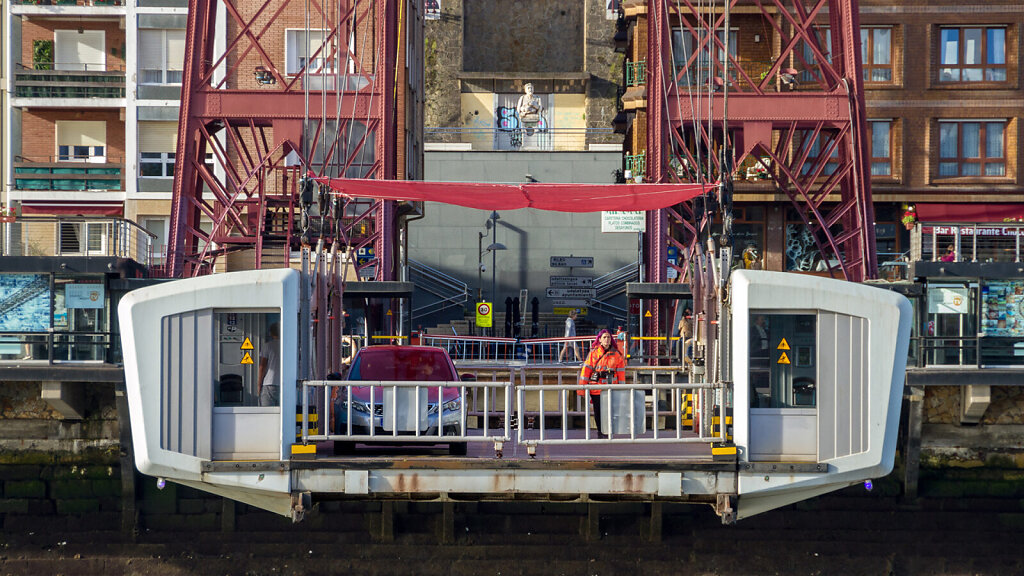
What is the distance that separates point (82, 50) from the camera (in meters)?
39.8

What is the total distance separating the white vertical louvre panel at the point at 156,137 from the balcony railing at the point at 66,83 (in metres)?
1.24

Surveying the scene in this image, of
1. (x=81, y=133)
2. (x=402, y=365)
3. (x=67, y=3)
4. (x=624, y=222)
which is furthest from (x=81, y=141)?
(x=402, y=365)

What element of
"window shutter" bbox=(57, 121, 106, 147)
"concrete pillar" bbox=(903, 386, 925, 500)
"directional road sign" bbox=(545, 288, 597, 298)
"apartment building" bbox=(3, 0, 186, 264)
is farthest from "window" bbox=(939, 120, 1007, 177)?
"window shutter" bbox=(57, 121, 106, 147)

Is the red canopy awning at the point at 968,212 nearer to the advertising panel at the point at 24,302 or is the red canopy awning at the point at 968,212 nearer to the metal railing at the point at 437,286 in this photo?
the metal railing at the point at 437,286

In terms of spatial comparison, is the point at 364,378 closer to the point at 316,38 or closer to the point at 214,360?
the point at 214,360

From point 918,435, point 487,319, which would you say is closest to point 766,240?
point 487,319

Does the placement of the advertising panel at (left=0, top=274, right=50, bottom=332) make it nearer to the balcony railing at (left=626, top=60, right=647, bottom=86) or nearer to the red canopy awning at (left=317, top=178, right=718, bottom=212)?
the red canopy awning at (left=317, top=178, right=718, bottom=212)

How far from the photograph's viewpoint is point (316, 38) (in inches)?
1501

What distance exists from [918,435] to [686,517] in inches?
166

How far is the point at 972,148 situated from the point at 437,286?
1771 cm

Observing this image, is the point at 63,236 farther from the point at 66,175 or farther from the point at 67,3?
the point at 67,3

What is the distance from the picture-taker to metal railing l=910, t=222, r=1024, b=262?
22.7m

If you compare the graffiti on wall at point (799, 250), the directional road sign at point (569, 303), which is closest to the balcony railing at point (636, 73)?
the graffiti on wall at point (799, 250)

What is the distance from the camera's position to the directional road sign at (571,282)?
145 feet
